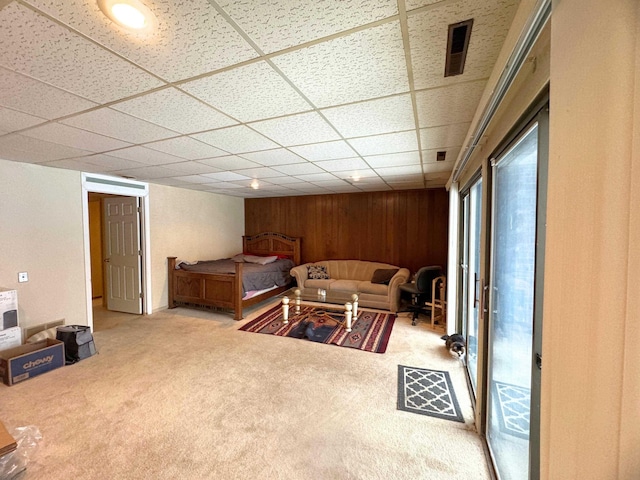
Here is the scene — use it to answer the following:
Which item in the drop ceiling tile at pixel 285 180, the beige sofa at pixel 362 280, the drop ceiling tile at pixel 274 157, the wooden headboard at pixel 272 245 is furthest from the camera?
the wooden headboard at pixel 272 245

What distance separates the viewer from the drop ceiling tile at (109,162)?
2.89m

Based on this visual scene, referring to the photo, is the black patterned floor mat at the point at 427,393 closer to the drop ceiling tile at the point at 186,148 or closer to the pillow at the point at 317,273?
the drop ceiling tile at the point at 186,148

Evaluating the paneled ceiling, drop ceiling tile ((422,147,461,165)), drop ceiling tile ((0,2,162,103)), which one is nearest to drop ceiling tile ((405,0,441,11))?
the paneled ceiling

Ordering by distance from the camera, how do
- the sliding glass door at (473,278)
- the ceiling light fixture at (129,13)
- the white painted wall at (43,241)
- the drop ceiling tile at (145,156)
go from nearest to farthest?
the ceiling light fixture at (129,13), the sliding glass door at (473,278), the drop ceiling tile at (145,156), the white painted wall at (43,241)

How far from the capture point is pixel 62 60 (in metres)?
1.22

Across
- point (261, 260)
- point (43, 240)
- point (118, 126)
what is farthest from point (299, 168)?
point (43, 240)

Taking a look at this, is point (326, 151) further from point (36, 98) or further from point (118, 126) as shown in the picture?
point (36, 98)

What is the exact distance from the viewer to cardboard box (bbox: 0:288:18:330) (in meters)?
2.77

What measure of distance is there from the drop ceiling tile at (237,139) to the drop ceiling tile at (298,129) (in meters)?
0.10

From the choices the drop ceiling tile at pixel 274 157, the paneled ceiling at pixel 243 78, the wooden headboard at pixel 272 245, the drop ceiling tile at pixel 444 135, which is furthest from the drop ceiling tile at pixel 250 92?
the wooden headboard at pixel 272 245

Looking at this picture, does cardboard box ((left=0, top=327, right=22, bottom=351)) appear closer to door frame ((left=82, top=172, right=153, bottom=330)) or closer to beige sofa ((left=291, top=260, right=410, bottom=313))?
door frame ((left=82, top=172, right=153, bottom=330))

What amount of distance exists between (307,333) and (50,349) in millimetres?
2800

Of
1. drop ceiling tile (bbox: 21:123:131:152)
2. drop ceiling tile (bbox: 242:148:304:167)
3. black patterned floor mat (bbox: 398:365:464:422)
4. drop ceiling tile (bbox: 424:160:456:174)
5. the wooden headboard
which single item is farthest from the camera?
the wooden headboard

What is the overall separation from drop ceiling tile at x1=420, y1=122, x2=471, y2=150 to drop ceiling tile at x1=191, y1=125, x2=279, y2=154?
1344 mm
